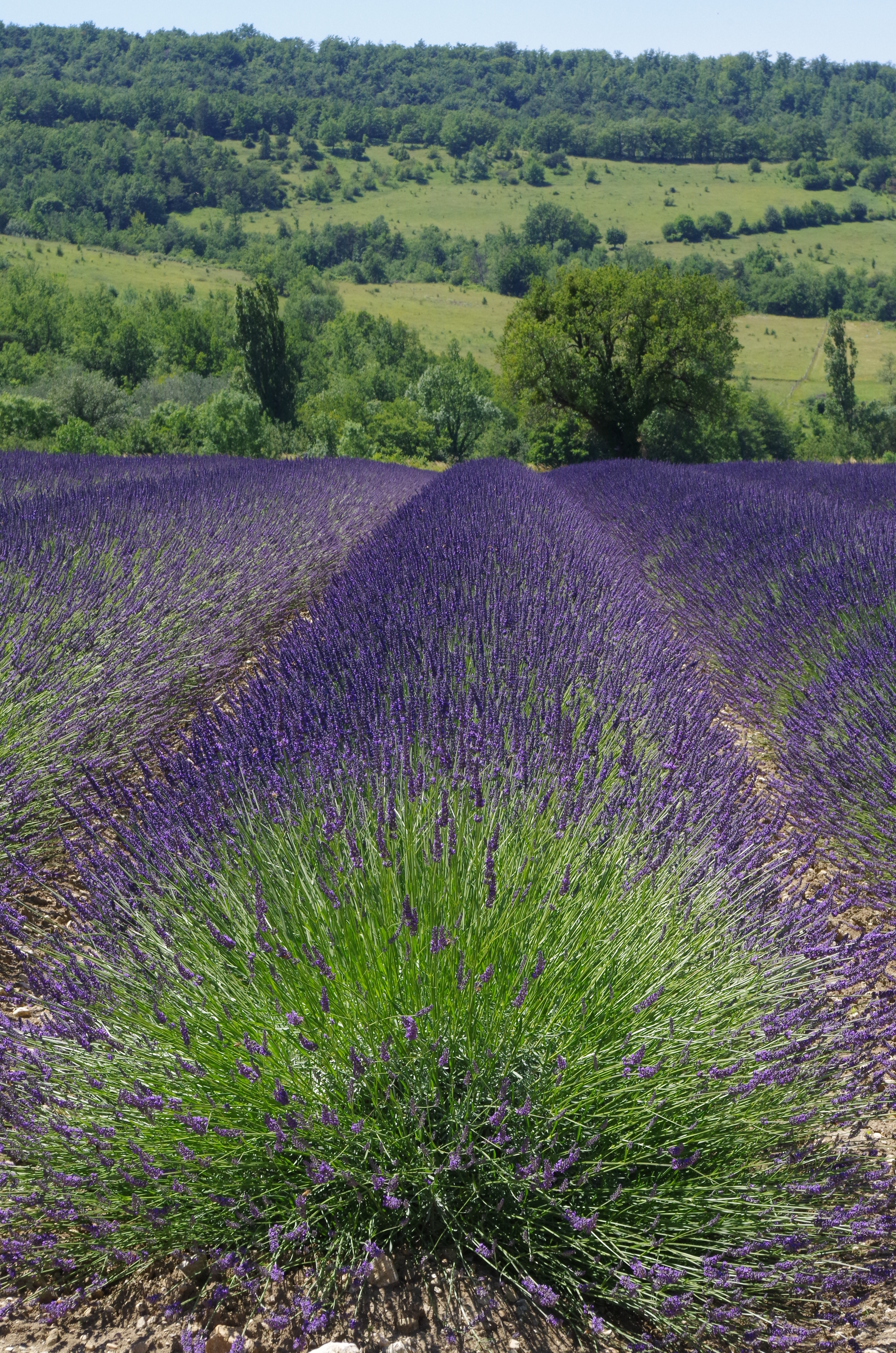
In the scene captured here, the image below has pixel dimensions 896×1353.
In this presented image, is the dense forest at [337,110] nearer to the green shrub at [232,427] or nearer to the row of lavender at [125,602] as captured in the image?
the green shrub at [232,427]

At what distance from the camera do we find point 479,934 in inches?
63.7

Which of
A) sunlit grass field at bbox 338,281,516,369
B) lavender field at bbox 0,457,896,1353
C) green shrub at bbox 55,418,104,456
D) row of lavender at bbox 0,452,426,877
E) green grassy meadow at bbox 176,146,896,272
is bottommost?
green shrub at bbox 55,418,104,456

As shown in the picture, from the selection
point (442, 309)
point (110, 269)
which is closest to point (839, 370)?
point (442, 309)

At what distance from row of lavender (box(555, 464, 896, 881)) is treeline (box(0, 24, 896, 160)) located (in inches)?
5277

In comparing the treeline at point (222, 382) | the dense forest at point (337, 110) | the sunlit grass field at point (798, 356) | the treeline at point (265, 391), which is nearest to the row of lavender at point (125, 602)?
the treeline at point (222, 382)

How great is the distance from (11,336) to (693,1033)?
49468 mm

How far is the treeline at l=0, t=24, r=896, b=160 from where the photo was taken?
120 meters

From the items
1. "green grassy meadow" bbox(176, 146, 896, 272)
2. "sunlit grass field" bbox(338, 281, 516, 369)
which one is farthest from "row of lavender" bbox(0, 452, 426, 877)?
"green grassy meadow" bbox(176, 146, 896, 272)

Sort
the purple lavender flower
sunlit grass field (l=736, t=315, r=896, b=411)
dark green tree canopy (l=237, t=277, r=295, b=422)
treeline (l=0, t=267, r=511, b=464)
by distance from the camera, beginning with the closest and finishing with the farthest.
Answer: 1. the purple lavender flower
2. treeline (l=0, t=267, r=511, b=464)
3. dark green tree canopy (l=237, t=277, r=295, b=422)
4. sunlit grass field (l=736, t=315, r=896, b=411)

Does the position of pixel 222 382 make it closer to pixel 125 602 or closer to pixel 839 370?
pixel 839 370

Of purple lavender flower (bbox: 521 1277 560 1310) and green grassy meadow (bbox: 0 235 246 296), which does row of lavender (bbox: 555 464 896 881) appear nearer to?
purple lavender flower (bbox: 521 1277 560 1310)

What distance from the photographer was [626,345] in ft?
74.1

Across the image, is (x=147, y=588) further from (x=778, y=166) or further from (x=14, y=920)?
(x=778, y=166)

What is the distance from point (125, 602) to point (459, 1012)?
346cm
